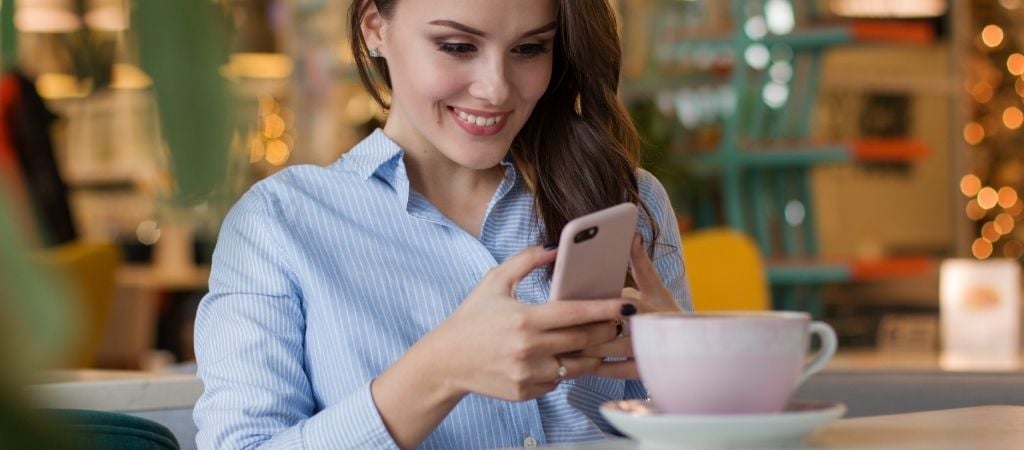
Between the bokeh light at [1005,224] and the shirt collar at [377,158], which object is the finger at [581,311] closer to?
the shirt collar at [377,158]

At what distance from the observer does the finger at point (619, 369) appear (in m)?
0.93

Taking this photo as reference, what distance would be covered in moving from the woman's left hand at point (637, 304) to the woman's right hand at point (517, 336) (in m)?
0.01

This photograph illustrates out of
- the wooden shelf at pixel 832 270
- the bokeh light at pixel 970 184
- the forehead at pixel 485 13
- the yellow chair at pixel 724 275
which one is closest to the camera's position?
the forehead at pixel 485 13

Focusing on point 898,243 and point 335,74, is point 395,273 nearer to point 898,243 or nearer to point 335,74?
point 335,74

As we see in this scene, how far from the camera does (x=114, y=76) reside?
25 cm

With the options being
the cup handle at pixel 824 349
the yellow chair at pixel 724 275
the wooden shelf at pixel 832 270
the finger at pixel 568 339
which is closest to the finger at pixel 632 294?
the finger at pixel 568 339

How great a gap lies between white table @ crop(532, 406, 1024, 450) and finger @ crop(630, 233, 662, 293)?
0.20 metres

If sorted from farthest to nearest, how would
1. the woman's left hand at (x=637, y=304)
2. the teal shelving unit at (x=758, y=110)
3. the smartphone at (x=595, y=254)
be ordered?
the teal shelving unit at (x=758, y=110) < the woman's left hand at (x=637, y=304) < the smartphone at (x=595, y=254)

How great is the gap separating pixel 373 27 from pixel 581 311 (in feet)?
1.89

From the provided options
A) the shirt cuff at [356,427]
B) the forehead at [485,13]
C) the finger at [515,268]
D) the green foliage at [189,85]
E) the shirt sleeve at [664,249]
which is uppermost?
the green foliage at [189,85]

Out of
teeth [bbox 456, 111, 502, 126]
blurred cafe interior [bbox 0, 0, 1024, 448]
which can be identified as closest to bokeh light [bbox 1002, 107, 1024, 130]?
blurred cafe interior [bbox 0, 0, 1024, 448]

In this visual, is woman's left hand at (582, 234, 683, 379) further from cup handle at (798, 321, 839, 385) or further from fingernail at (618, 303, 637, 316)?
cup handle at (798, 321, 839, 385)

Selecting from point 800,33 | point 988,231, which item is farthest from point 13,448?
point 988,231

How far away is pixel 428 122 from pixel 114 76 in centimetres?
99
